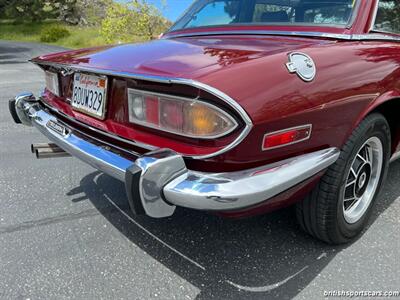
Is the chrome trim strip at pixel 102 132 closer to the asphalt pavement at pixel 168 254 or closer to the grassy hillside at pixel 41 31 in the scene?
the asphalt pavement at pixel 168 254

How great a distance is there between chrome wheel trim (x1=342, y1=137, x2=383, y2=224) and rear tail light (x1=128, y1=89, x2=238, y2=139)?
42.8 inches

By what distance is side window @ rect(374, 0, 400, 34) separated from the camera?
8.38 feet

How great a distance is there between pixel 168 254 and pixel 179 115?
38.7 inches

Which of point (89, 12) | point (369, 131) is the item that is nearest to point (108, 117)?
point (369, 131)

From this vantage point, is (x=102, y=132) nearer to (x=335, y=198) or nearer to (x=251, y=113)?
(x=251, y=113)

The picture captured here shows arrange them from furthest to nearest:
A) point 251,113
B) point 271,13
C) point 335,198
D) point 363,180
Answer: point 271,13
point 363,180
point 335,198
point 251,113

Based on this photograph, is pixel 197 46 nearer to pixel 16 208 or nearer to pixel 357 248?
pixel 357 248

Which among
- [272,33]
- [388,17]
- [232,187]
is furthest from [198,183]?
[388,17]

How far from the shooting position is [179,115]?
185 centimetres

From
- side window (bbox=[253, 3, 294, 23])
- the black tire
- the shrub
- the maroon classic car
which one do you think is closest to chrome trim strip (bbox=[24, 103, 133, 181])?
the maroon classic car

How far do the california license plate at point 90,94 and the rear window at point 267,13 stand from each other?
3.76 ft

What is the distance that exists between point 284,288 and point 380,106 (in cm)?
126

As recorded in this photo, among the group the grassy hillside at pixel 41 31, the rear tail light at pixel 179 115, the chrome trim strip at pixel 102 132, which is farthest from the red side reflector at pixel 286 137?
the grassy hillside at pixel 41 31

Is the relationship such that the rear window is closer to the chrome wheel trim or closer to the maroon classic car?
Result: the maroon classic car
